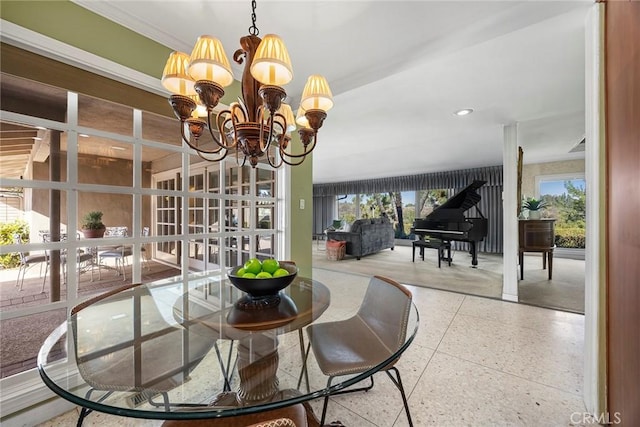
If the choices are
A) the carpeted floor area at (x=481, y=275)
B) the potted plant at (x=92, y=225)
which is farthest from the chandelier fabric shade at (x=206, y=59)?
the carpeted floor area at (x=481, y=275)

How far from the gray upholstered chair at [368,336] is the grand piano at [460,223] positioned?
424 centimetres

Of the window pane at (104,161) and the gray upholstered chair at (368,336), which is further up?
the window pane at (104,161)

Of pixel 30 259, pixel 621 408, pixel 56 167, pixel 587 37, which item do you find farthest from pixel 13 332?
pixel 587 37

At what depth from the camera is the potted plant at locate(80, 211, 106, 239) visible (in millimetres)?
1533

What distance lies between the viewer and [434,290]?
3480mm

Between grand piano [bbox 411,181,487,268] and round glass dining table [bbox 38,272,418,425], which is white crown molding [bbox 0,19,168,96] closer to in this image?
round glass dining table [bbox 38,272,418,425]

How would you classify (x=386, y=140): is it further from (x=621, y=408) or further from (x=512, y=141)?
(x=621, y=408)

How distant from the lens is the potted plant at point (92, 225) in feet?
5.03

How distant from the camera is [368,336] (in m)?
1.26

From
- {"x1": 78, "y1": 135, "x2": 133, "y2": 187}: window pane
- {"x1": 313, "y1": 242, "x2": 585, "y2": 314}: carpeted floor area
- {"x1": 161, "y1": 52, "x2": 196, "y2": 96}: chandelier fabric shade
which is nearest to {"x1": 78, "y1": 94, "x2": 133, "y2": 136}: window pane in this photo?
{"x1": 78, "y1": 135, "x2": 133, "y2": 187}: window pane

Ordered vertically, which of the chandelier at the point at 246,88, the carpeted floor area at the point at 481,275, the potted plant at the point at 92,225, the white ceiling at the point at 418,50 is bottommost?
the carpeted floor area at the point at 481,275

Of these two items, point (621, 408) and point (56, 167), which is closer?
point (621, 408)

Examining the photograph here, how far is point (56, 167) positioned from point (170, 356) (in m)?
1.39

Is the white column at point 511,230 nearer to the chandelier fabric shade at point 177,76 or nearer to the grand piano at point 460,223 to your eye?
the grand piano at point 460,223
